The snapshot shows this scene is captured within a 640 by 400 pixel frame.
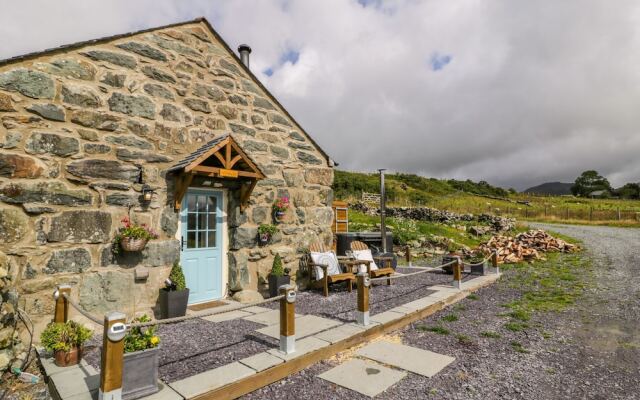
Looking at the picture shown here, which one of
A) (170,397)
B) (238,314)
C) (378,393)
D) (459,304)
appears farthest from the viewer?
(459,304)

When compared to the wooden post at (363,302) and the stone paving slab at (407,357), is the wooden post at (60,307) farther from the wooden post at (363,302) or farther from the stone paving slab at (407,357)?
the wooden post at (363,302)

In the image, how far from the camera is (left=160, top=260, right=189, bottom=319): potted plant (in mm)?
5656

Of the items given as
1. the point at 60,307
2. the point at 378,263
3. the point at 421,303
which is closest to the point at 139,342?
the point at 60,307

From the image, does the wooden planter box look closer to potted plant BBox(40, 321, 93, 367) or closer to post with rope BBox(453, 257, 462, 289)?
potted plant BBox(40, 321, 93, 367)

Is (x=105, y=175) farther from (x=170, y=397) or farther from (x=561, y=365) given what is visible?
(x=561, y=365)

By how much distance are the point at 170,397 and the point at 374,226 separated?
14.0m

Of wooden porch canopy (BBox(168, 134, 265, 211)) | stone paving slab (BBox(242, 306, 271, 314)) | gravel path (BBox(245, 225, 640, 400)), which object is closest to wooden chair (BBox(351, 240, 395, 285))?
gravel path (BBox(245, 225, 640, 400))

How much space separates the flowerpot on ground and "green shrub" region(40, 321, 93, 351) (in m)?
0.04

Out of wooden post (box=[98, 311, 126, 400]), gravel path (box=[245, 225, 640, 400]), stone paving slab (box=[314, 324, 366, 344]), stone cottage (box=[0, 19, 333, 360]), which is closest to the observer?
wooden post (box=[98, 311, 126, 400])

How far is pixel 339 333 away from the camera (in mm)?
4797

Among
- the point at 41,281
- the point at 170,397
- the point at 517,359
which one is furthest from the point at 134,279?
the point at 517,359

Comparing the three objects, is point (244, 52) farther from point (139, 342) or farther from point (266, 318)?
point (139, 342)

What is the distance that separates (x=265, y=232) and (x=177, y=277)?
1989mm

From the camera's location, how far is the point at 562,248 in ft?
45.0
